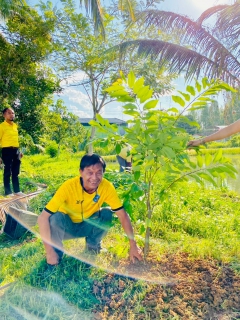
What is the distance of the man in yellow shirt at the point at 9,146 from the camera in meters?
4.54

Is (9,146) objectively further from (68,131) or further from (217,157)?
(68,131)

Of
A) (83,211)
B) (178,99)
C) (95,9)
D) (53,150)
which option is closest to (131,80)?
(178,99)

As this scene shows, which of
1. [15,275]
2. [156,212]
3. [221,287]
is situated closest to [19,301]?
[15,275]

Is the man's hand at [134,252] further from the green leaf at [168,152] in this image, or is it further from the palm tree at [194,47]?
the palm tree at [194,47]

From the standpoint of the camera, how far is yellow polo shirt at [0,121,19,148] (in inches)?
179

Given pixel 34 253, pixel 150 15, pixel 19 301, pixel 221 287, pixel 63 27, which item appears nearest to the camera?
pixel 19 301

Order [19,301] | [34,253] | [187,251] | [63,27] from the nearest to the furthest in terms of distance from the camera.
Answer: [19,301] → [187,251] → [34,253] → [63,27]

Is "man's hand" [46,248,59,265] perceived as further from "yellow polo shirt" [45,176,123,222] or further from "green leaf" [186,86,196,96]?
"green leaf" [186,86,196,96]

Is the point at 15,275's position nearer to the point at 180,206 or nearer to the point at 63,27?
the point at 180,206

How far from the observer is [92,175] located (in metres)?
2.15

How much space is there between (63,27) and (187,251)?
1101cm

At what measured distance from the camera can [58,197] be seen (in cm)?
220

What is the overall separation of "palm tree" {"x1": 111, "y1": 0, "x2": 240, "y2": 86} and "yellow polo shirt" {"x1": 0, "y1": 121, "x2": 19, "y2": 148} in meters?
2.84

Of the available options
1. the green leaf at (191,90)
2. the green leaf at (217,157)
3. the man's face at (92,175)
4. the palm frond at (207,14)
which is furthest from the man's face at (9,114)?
the palm frond at (207,14)
